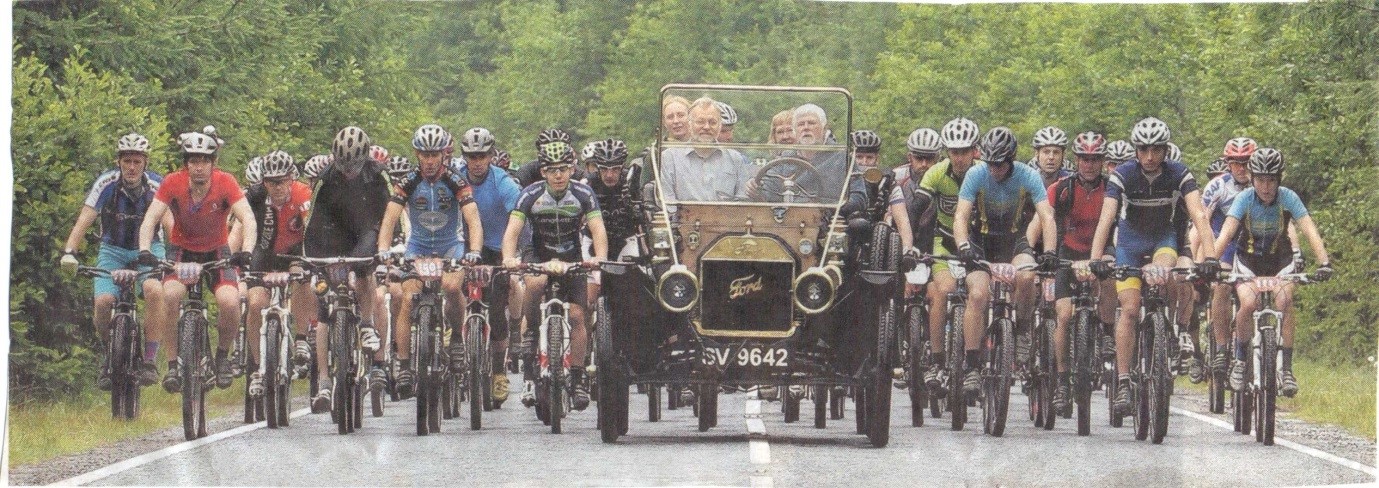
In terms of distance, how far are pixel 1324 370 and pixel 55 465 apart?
8.30 metres

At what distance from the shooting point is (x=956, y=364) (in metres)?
15.7

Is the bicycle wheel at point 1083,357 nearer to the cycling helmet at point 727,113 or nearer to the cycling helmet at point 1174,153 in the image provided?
the cycling helmet at point 1174,153

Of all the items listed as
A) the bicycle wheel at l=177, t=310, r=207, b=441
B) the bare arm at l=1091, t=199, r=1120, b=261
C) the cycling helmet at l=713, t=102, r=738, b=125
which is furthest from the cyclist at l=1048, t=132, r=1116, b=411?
the bicycle wheel at l=177, t=310, r=207, b=441

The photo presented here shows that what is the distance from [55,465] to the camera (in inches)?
533

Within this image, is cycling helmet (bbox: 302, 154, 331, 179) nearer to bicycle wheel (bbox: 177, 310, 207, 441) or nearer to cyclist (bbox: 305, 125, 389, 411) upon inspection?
cyclist (bbox: 305, 125, 389, 411)

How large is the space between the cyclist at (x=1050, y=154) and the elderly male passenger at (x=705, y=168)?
252 centimetres

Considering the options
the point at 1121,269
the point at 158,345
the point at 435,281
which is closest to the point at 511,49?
the point at 435,281

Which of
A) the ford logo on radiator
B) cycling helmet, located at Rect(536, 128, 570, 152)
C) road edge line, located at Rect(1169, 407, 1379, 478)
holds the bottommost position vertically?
road edge line, located at Rect(1169, 407, 1379, 478)

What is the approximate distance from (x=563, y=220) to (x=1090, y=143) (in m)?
3.68

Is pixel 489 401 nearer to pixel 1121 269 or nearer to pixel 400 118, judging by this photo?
pixel 400 118

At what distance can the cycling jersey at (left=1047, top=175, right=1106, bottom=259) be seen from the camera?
53.6 ft

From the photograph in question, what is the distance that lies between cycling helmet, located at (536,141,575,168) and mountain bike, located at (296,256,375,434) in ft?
4.55

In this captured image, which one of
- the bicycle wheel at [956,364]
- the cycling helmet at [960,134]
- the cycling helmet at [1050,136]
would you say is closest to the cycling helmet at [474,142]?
the cycling helmet at [960,134]

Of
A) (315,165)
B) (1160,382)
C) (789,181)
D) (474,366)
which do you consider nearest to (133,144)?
(315,165)
